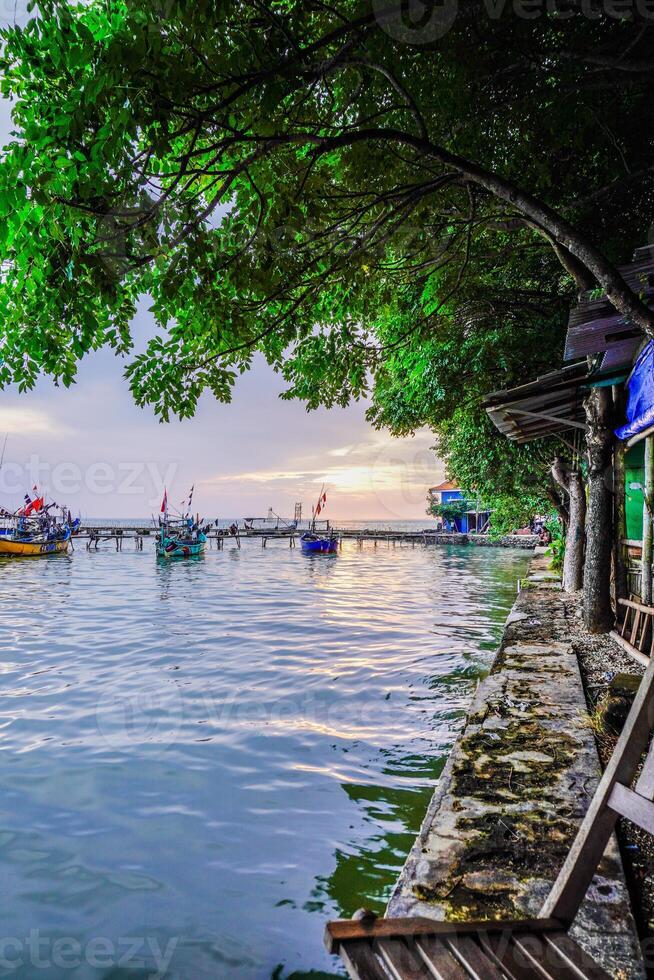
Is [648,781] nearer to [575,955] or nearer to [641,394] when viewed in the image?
[575,955]

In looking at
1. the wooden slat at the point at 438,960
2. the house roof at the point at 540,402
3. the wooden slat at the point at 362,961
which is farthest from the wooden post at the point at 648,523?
the wooden slat at the point at 362,961

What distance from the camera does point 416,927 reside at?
7.10ft

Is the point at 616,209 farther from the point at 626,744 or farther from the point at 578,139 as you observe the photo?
the point at 626,744

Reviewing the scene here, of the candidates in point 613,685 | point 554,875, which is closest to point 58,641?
point 613,685

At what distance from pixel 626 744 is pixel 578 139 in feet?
18.9

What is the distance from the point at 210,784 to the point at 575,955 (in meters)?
4.25

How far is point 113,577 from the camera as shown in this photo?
29.0 m

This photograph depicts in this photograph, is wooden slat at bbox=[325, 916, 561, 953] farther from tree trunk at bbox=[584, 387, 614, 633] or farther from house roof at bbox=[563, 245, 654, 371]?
tree trunk at bbox=[584, 387, 614, 633]

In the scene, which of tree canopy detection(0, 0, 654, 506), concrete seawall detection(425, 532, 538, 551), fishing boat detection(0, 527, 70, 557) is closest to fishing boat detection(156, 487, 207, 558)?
fishing boat detection(0, 527, 70, 557)

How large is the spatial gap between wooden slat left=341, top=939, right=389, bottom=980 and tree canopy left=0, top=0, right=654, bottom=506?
12.5ft

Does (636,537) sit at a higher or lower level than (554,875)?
higher

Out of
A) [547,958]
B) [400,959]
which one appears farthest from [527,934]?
[400,959]

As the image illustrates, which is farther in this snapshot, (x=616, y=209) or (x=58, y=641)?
(x=58, y=641)

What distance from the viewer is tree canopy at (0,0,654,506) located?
11.2ft
